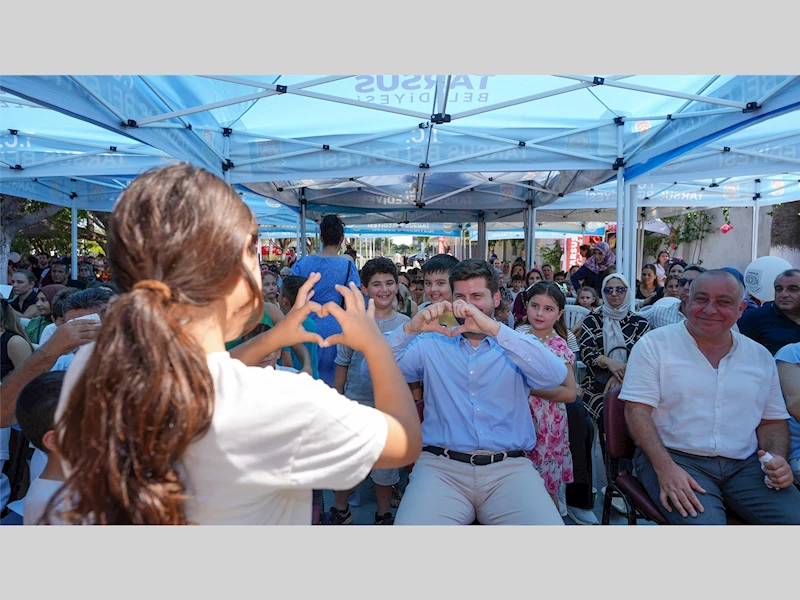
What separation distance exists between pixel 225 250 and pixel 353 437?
1.34ft

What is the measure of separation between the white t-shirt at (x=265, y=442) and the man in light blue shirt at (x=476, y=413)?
1.06 m

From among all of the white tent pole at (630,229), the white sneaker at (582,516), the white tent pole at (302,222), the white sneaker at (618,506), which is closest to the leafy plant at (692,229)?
the white tent pole at (630,229)

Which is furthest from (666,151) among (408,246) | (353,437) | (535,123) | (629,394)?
(408,246)

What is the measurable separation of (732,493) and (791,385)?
0.66 meters

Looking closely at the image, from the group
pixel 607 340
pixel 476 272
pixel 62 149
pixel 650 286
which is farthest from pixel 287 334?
pixel 650 286

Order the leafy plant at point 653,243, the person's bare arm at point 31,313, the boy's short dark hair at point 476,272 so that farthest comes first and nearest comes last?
the leafy plant at point 653,243, the person's bare arm at point 31,313, the boy's short dark hair at point 476,272

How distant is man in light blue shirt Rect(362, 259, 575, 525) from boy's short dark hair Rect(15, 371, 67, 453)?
3.93ft

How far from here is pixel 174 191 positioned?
976 mm

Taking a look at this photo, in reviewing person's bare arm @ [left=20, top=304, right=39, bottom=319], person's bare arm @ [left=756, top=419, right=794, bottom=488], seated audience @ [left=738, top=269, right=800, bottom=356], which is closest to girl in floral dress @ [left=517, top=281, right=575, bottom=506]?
person's bare arm @ [left=756, top=419, right=794, bottom=488]

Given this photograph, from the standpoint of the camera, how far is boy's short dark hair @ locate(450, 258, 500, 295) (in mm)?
2697

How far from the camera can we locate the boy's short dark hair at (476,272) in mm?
2697

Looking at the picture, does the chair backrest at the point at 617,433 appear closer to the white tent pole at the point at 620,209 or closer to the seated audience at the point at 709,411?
the seated audience at the point at 709,411

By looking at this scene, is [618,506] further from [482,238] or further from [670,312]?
[482,238]

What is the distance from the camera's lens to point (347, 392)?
12.1 feet
